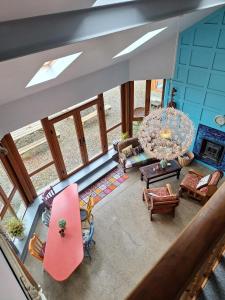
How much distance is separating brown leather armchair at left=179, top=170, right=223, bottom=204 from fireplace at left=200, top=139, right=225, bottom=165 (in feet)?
2.57

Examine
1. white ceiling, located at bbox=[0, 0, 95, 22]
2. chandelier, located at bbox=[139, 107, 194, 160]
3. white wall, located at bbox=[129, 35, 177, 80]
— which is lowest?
chandelier, located at bbox=[139, 107, 194, 160]

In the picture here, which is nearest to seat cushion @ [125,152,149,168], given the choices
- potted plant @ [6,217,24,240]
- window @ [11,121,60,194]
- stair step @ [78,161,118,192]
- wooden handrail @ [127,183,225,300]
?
stair step @ [78,161,118,192]

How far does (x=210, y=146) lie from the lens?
594 centimetres

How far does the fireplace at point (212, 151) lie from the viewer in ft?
18.9

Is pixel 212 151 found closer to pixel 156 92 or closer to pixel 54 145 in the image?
pixel 156 92

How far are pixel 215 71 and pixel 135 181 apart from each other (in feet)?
11.3

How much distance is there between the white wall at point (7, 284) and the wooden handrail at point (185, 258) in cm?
134

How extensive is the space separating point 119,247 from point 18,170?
2.85 meters

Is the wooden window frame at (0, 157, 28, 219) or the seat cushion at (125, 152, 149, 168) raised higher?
the wooden window frame at (0, 157, 28, 219)

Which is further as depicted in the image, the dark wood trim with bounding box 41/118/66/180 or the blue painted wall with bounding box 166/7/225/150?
the dark wood trim with bounding box 41/118/66/180

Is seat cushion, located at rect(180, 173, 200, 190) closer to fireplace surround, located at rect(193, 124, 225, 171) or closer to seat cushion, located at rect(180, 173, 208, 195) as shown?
seat cushion, located at rect(180, 173, 208, 195)

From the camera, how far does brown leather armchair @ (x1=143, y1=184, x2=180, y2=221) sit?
4719 millimetres

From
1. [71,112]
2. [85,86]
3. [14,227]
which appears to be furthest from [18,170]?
[85,86]

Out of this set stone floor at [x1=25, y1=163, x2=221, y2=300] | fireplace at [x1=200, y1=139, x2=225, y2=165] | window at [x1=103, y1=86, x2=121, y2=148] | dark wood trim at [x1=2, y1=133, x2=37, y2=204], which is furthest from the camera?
window at [x1=103, y1=86, x2=121, y2=148]
